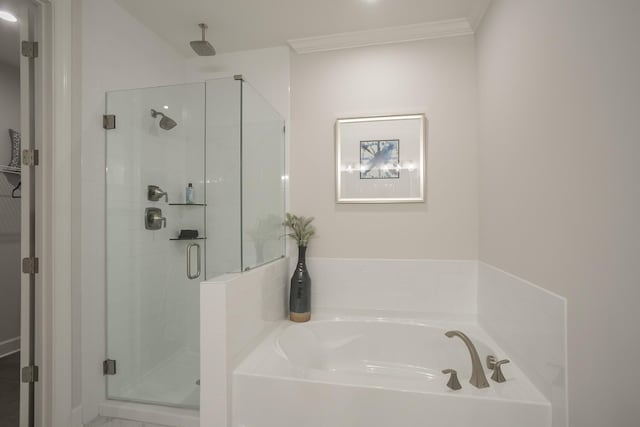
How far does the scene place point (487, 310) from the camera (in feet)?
6.34

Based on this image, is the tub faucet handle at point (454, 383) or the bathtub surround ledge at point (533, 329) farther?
the tub faucet handle at point (454, 383)

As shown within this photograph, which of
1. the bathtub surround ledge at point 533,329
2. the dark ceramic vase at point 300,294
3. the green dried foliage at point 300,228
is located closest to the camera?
the bathtub surround ledge at point 533,329

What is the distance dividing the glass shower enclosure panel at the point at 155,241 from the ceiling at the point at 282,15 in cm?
54

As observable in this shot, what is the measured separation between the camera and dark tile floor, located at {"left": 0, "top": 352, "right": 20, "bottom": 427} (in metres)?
1.88

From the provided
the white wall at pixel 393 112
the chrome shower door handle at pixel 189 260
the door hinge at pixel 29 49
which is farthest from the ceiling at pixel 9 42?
the white wall at pixel 393 112

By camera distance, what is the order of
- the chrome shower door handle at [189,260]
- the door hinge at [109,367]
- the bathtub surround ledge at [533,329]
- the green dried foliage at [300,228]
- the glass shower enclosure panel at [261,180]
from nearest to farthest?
the bathtub surround ledge at [533,329] < the glass shower enclosure panel at [261,180] < the door hinge at [109,367] < the chrome shower door handle at [189,260] < the green dried foliage at [300,228]

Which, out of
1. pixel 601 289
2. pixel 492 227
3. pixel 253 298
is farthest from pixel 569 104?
pixel 253 298

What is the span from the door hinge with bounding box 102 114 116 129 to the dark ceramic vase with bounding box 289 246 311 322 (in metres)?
1.45

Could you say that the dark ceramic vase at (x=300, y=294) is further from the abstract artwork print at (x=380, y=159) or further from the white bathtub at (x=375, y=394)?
the abstract artwork print at (x=380, y=159)

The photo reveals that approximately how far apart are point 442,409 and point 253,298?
41.3 inches

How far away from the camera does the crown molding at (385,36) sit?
2131 mm

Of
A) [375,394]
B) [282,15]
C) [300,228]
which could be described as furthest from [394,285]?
[282,15]

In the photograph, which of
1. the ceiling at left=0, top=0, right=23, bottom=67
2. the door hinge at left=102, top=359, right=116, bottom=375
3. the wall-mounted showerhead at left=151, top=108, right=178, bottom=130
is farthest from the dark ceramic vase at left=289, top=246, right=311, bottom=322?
the ceiling at left=0, top=0, right=23, bottom=67

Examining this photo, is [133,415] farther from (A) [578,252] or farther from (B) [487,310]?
(A) [578,252]
